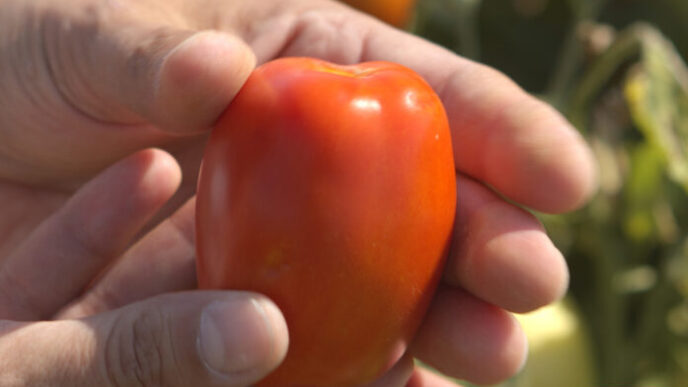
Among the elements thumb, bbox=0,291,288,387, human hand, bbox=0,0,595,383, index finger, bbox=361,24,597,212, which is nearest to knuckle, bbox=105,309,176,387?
thumb, bbox=0,291,288,387

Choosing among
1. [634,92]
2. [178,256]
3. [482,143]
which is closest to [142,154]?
[178,256]

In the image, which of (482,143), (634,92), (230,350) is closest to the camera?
(230,350)

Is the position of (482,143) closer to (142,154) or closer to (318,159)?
(318,159)

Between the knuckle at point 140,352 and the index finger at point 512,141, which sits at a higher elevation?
the index finger at point 512,141

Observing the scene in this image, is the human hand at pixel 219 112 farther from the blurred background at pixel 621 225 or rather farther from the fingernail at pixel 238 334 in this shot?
the blurred background at pixel 621 225

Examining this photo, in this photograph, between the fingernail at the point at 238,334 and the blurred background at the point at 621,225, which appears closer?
the fingernail at the point at 238,334

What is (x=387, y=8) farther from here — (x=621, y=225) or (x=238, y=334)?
(x=238, y=334)

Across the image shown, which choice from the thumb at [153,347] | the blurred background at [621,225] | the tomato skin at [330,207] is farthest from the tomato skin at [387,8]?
the thumb at [153,347]
